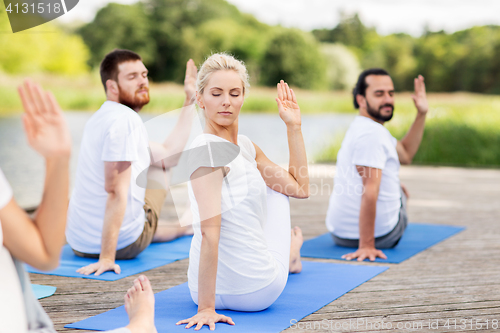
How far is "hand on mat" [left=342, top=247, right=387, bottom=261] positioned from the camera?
3422 mm

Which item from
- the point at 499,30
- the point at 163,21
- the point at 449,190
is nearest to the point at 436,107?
the point at 449,190

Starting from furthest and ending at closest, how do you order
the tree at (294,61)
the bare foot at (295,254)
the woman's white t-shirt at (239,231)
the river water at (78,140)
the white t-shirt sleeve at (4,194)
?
the tree at (294,61)
the river water at (78,140)
the bare foot at (295,254)
the woman's white t-shirt at (239,231)
the white t-shirt sleeve at (4,194)

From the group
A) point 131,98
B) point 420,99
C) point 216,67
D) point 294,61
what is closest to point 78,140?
point 294,61

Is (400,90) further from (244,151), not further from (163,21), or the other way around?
(244,151)

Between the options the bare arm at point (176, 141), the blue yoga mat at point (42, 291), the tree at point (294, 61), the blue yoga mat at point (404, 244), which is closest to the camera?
the blue yoga mat at point (42, 291)

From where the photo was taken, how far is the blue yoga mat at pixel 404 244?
11.7 feet

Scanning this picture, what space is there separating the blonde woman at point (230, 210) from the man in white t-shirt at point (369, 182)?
3.72 ft

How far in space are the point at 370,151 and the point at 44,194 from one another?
2460 millimetres

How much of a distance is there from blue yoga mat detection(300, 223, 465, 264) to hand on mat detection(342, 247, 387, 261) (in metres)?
0.04

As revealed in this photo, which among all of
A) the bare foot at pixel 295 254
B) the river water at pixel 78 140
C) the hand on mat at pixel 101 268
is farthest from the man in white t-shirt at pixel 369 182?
the river water at pixel 78 140

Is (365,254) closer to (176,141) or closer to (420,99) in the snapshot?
(420,99)

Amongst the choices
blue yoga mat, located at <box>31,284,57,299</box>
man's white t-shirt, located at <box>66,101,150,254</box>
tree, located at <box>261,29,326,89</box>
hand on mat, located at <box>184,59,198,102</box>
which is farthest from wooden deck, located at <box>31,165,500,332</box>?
tree, located at <box>261,29,326,89</box>

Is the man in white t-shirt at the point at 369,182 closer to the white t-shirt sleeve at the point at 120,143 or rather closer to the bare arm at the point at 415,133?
the bare arm at the point at 415,133

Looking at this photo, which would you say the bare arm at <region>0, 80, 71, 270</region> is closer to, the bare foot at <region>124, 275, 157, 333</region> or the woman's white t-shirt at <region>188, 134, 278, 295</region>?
the bare foot at <region>124, 275, 157, 333</region>
